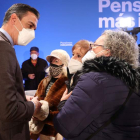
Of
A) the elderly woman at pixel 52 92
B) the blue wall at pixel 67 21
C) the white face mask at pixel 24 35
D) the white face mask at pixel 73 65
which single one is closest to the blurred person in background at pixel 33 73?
the blue wall at pixel 67 21

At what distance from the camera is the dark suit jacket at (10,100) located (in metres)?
0.96

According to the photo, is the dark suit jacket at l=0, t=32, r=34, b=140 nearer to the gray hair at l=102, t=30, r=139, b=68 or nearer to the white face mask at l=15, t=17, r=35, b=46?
the white face mask at l=15, t=17, r=35, b=46

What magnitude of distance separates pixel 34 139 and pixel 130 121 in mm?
1388

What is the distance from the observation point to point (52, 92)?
2055 mm

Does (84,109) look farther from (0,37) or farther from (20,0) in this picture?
(20,0)

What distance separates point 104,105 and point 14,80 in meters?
0.54

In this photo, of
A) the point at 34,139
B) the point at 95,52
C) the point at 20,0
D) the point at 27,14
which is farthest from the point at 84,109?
the point at 20,0

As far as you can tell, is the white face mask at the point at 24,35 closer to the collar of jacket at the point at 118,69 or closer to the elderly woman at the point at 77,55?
the collar of jacket at the point at 118,69

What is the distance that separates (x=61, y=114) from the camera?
112cm

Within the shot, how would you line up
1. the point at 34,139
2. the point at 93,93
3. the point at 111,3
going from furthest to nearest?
the point at 111,3 < the point at 34,139 < the point at 93,93

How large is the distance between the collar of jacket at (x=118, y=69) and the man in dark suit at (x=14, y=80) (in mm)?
424

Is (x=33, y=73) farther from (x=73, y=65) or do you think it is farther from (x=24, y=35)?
(x=24, y=35)

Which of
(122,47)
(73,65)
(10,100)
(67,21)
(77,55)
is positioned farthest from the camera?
(67,21)

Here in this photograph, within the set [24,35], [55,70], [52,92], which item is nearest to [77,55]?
[55,70]
